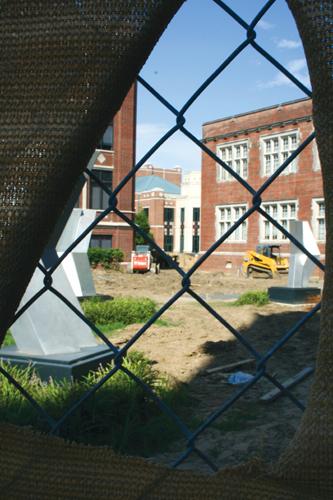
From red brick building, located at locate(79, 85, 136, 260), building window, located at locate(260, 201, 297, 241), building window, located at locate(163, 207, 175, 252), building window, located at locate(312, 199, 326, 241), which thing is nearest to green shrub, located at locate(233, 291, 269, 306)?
building window, located at locate(312, 199, 326, 241)

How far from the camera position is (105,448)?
80 cm

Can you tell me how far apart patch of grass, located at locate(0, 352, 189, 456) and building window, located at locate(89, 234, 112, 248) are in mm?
21198

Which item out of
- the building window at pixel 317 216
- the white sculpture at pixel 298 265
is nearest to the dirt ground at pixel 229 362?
the white sculpture at pixel 298 265

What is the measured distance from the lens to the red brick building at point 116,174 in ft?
81.1

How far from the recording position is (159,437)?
3422 mm

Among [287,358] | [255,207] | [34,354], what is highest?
[255,207]

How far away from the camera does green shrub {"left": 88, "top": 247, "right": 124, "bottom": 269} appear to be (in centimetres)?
2378

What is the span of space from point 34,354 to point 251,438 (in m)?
1.79

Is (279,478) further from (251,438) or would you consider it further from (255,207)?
(251,438)

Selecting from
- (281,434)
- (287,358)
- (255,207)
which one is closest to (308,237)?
(287,358)

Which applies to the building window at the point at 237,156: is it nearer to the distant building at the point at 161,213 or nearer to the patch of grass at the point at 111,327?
the patch of grass at the point at 111,327

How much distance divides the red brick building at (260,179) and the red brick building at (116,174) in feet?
11.9

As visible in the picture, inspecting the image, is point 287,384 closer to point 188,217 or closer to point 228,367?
point 228,367

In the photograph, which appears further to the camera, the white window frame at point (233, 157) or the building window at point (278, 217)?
the white window frame at point (233, 157)
